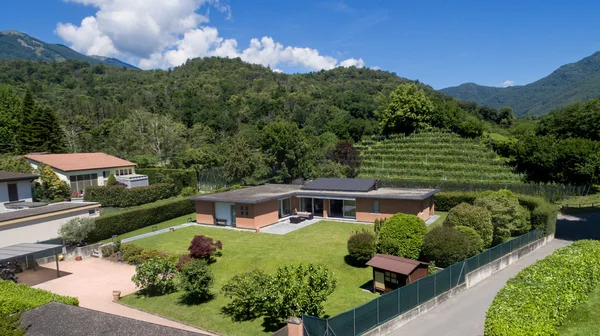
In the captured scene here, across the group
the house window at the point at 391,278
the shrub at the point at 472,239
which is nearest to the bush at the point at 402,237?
the shrub at the point at 472,239

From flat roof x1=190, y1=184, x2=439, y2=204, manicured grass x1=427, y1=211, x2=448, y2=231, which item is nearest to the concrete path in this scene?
manicured grass x1=427, y1=211, x2=448, y2=231

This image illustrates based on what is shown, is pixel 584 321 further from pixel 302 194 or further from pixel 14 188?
pixel 14 188

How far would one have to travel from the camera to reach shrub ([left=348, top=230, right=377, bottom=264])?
18625mm

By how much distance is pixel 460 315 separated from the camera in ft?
45.2

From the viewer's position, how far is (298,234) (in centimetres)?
2586

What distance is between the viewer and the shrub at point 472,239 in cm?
1834

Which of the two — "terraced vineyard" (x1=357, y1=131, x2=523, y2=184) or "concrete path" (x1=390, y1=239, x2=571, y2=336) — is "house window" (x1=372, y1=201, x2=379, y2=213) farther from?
"terraced vineyard" (x1=357, y1=131, x2=523, y2=184)

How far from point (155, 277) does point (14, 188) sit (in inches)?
867

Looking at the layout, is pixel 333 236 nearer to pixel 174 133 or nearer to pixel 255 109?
pixel 174 133

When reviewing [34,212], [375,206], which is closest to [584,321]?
[375,206]

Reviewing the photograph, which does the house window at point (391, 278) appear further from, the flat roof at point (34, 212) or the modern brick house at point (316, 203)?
the flat roof at point (34, 212)

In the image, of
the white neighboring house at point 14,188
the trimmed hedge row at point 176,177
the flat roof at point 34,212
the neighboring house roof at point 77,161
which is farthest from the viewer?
the trimmed hedge row at point 176,177

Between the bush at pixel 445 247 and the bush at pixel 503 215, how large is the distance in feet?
15.5

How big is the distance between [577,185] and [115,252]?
4262 centimetres
